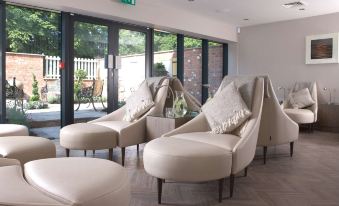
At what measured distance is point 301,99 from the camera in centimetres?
636

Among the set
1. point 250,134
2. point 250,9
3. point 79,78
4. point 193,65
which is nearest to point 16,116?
point 79,78

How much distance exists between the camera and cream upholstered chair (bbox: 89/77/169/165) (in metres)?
3.29

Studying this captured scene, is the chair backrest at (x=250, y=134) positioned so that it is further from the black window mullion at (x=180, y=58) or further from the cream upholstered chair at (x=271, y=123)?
the black window mullion at (x=180, y=58)

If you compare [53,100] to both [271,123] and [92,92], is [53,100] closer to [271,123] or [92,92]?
[92,92]

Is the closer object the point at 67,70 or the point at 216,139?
the point at 216,139

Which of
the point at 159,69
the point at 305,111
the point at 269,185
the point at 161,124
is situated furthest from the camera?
the point at 159,69

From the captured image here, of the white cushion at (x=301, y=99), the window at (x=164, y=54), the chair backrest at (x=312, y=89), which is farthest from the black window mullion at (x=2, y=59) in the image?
the chair backrest at (x=312, y=89)

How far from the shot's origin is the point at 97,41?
5.77 m

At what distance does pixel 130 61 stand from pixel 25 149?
4.20 metres

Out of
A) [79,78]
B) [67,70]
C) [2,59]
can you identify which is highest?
[2,59]

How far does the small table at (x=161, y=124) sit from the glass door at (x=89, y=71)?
2501mm

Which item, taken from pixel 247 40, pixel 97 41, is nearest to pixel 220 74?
pixel 247 40

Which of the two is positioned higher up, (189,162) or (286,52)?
(286,52)

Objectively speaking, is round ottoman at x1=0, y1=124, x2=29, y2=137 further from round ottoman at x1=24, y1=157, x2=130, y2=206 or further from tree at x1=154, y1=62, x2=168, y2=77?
tree at x1=154, y1=62, x2=168, y2=77
